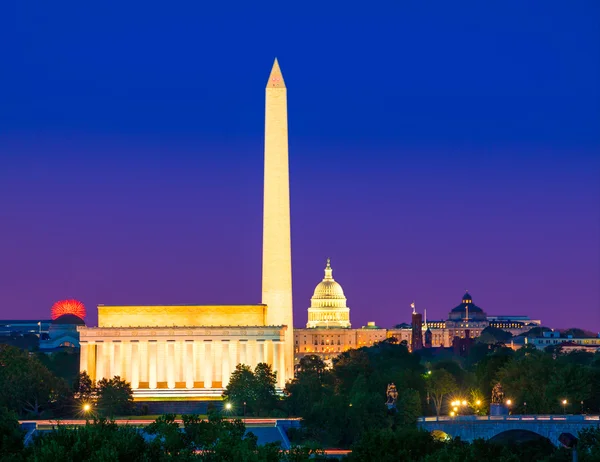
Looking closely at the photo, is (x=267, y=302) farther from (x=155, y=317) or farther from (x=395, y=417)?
(x=395, y=417)

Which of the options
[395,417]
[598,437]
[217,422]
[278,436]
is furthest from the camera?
[395,417]

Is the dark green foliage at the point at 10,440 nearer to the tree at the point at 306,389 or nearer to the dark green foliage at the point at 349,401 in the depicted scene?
the dark green foliage at the point at 349,401

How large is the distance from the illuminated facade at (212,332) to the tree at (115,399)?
58.8 feet

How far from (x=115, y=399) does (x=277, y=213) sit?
35769 millimetres

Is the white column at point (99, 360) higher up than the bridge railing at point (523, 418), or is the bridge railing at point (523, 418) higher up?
the white column at point (99, 360)

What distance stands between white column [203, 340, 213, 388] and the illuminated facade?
0.09 meters

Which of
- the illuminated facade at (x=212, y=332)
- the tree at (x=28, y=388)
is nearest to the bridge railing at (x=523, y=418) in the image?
the tree at (x=28, y=388)

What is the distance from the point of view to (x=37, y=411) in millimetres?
148250

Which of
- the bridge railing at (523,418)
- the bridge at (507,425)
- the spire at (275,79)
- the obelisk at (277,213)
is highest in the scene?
the spire at (275,79)

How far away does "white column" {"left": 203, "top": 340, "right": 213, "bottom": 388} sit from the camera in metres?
179

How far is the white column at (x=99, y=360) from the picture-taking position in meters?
179

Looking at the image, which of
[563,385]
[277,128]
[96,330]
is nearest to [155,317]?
[96,330]

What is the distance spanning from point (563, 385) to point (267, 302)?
43.0 meters

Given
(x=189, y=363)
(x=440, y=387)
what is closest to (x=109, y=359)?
(x=189, y=363)
